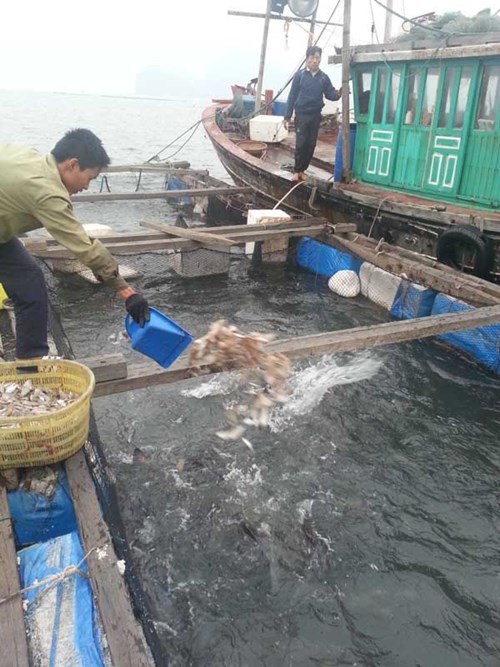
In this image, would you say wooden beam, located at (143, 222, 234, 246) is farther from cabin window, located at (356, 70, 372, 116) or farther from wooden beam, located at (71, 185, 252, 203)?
cabin window, located at (356, 70, 372, 116)

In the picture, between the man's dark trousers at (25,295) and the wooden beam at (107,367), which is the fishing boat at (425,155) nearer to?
the wooden beam at (107,367)

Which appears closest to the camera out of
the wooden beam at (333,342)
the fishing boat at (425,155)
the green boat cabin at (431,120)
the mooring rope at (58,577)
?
the mooring rope at (58,577)

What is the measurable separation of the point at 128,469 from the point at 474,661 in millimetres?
3200

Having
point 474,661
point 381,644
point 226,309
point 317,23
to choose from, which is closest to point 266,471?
point 381,644

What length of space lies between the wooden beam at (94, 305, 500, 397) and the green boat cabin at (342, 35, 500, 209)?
3.34m

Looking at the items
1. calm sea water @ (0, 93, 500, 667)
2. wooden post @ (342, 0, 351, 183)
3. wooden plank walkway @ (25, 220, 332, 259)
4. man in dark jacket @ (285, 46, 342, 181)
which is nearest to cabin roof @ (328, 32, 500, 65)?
wooden post @ (342, 0, 351, 183)

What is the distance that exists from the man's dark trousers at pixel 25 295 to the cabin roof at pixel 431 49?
7.22 m

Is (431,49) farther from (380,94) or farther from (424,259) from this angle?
(424,259)

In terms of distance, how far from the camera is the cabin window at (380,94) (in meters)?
9.55

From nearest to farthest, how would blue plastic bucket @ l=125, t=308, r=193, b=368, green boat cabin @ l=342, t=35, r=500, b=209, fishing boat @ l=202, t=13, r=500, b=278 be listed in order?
blue plastic bucket @ l=125, t=308, r=193, b=368 < fishing boat @ l=202, t=13, r=500, b=278 < green boat cabin @ l=342, t=35, r=500, b=209

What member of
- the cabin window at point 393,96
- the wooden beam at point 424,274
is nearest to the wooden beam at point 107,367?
the wooden beam at point 424,274

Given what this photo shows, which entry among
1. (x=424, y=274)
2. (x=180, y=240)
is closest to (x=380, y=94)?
(x=424, y=274)

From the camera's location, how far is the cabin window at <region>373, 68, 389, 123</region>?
376 inches

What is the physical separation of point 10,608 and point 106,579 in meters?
0.44
